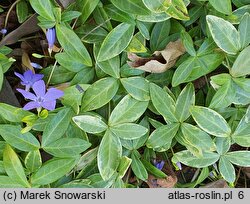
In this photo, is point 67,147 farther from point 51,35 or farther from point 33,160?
point 51,35

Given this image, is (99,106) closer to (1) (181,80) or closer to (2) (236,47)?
(1) (181,80)

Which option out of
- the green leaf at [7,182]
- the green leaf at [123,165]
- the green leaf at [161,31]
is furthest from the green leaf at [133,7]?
the green leaf at [7,182]

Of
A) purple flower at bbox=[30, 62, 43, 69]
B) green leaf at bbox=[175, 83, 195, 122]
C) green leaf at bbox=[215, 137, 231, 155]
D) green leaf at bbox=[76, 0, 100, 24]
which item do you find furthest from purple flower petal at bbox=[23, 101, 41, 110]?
green leaf at bbox=[215, 137, 231, 155]

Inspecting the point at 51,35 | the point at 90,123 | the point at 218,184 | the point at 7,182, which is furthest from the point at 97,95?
the point at 218,184

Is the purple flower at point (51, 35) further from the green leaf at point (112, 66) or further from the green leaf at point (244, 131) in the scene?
the green leaf at point (244, 131)

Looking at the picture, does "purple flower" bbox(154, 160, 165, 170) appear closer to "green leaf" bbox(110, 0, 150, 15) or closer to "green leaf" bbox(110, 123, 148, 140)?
"green leaf" bbox(110, 123, 148, 140)
